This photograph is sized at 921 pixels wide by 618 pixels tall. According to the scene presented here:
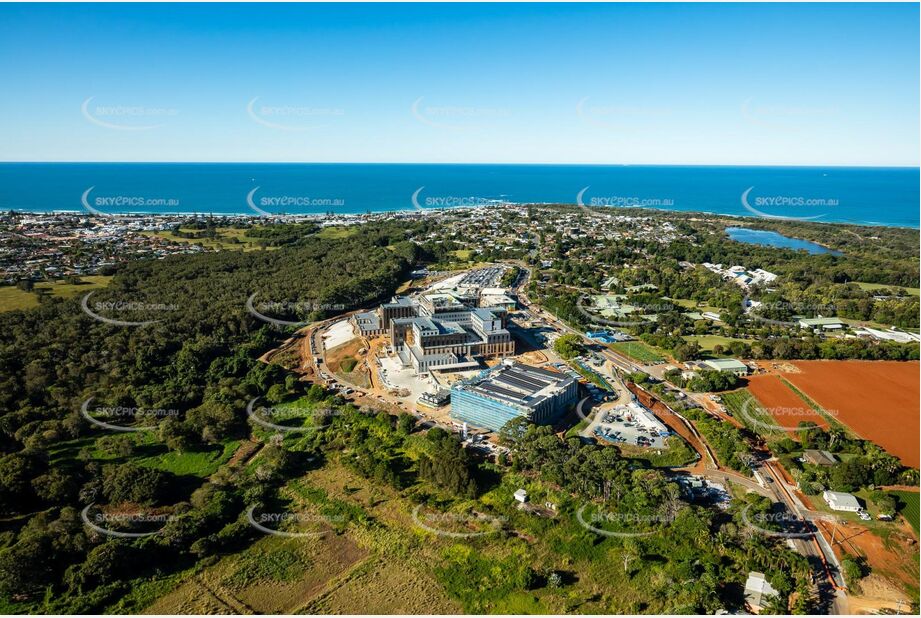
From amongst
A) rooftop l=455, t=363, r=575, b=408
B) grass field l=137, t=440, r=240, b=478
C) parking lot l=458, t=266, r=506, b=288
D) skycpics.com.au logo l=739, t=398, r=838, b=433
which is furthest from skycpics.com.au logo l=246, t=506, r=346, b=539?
parking lot l=458, t=266, r=506, b=288

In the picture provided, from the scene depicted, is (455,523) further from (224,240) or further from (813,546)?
(224,240)

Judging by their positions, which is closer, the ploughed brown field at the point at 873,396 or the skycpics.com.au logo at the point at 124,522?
the skycpics.com.au logo at the point at 124,522

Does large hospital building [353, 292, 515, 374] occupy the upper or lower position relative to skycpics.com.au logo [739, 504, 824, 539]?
upper

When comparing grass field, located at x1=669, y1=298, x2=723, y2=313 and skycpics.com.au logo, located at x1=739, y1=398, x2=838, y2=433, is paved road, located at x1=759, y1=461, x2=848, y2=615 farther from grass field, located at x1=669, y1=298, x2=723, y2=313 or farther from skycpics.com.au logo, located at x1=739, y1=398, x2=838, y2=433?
grass field, located at x1=669, y1=298, x2=723, y2=313

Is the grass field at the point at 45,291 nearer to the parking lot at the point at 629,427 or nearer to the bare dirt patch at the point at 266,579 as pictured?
the bare dirt patch at the point at 266,579

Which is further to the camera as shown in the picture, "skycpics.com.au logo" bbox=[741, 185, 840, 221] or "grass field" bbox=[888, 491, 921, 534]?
"skycpics.com.au logo" bbox=[741, 185, 840, 221]

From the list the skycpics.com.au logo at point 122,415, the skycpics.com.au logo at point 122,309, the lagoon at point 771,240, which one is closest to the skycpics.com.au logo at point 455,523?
the skycpics.com.au logo at point 122,415

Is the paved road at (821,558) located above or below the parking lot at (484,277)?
below
